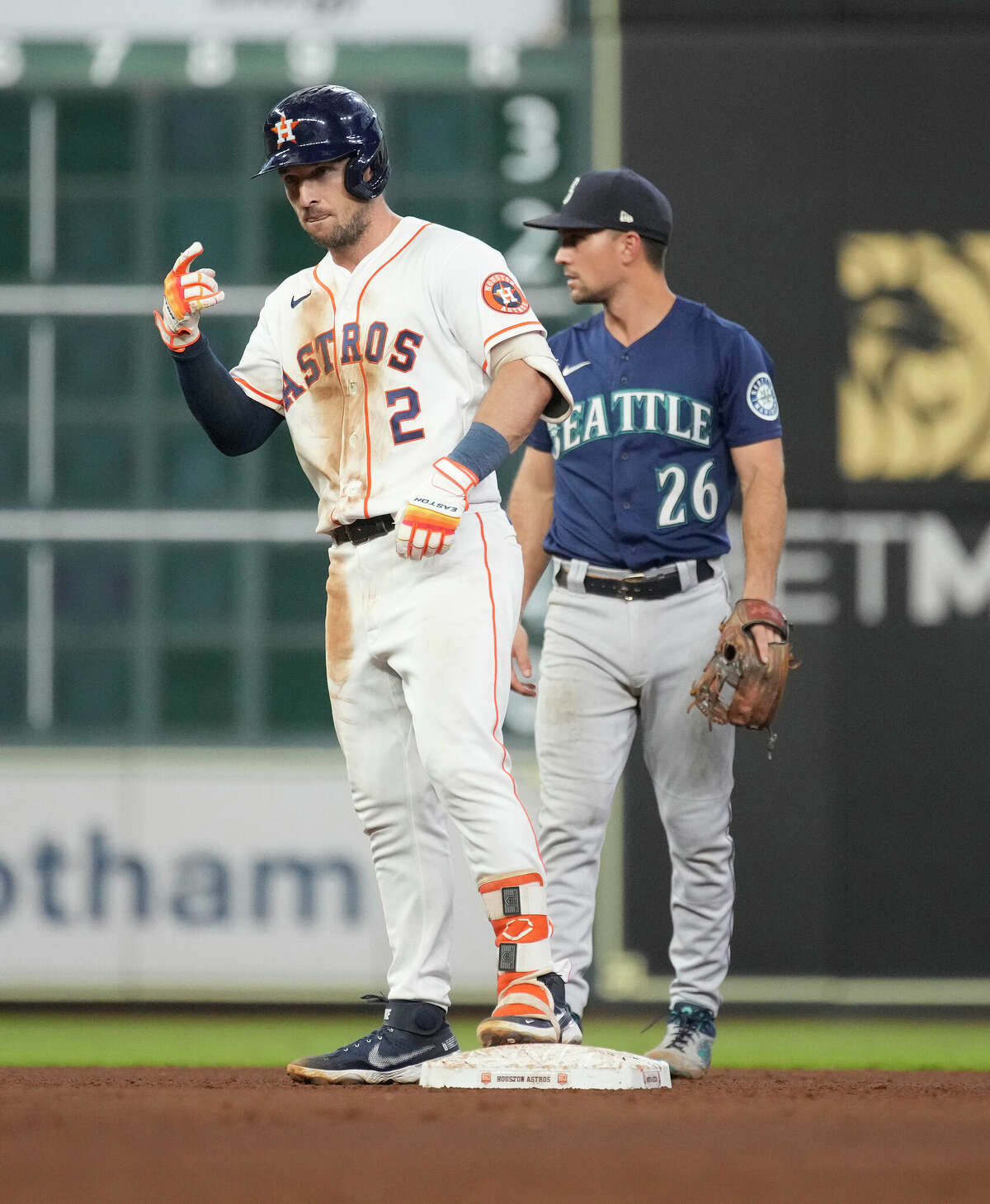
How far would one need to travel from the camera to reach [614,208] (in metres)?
4.25

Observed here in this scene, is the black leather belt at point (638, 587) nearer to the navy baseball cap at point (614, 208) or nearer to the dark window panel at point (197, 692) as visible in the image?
the navy baseball cap at point (614, 208)

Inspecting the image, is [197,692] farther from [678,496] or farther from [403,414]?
[403,414]

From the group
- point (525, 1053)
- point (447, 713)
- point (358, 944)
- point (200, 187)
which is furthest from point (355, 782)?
point (200, 187)

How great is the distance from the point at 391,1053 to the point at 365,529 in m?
0.95

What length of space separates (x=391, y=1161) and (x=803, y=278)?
498 centimetres

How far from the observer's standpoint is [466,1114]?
2838 millimetres

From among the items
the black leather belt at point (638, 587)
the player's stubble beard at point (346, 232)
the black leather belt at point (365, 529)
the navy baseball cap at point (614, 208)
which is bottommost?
the black leather belt at point (638, 587)

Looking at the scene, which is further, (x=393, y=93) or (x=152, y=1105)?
(x=393, y=93)

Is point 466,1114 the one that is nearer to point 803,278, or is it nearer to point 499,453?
point 499,453

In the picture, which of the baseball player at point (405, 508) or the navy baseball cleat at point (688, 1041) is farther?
the navy baseball cleat at point (688, 1041)

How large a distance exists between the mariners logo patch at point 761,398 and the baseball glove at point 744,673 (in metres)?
0.41

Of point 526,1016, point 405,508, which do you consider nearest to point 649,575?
point 405,508

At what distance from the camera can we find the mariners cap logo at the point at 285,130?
357cm

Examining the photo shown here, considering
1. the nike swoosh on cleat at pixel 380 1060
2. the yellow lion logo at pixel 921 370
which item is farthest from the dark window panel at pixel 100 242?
the nike swoosh on cleat at pixel 380 1060
